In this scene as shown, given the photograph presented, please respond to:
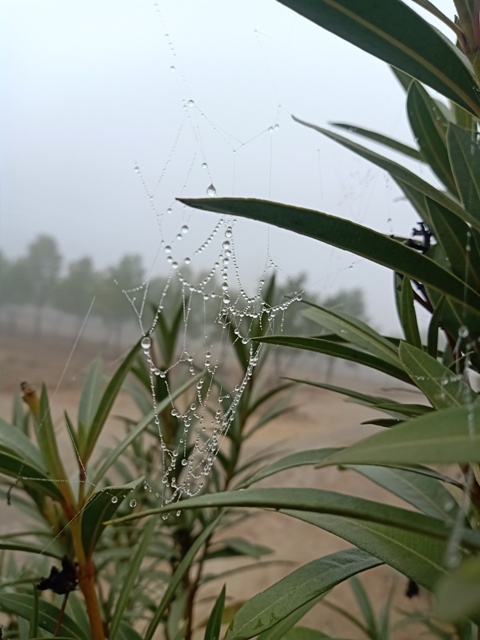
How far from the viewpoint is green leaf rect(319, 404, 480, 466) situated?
0.16m

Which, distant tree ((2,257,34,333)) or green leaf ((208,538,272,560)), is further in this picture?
distant tree ((2,257,34,333))

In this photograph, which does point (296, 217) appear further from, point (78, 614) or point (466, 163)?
point (78, 614)

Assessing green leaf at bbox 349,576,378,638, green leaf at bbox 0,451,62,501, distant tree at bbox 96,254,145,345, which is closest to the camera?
green leaf at bbox 0,451,62,501

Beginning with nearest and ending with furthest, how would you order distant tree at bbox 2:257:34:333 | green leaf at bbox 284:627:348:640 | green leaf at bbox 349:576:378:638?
green leaf at bbox 284:627:348:640, green leaf at bbox 349:576:378:638, distant tree at bbox 2:257:34:333

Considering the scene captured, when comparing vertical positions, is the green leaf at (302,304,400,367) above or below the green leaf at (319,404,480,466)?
above

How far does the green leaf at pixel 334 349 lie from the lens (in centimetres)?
37

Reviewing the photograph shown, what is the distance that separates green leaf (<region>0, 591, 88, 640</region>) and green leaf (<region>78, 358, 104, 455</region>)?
0.12m

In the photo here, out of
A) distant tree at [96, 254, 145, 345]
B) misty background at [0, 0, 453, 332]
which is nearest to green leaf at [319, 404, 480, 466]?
misty background at [0, 0, 453, 332]

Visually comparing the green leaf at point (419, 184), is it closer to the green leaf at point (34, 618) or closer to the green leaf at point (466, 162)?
the green leaf at point (466, 162)

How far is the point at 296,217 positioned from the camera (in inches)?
10.9

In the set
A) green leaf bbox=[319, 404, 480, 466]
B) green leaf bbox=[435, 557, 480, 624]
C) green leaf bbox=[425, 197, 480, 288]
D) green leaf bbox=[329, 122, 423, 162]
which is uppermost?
green leaf bbox=[329, 122, 423, 162]

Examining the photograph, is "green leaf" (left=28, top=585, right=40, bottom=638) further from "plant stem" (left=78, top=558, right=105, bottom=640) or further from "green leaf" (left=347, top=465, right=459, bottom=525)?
"green leaf" (left=347, top=465, right=459, bottom=525)

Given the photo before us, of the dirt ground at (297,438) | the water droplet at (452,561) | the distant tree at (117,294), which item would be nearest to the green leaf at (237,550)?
the dirt ground at (297,438)

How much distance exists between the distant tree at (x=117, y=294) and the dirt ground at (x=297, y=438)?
70 mm
